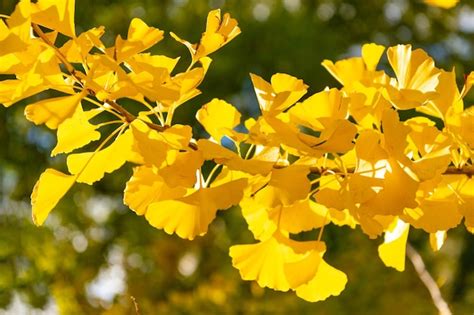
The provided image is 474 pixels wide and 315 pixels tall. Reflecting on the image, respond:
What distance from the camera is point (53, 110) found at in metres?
0.43

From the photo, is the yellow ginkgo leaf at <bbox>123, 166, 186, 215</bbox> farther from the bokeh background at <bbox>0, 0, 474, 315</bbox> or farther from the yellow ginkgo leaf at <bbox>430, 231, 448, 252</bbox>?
the bokeh background at <bbox>0, 0, 474, 315</bbox>

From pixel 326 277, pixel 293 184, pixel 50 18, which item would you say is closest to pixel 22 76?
pixel 50 18

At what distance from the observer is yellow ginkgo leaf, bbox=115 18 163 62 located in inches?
17.1

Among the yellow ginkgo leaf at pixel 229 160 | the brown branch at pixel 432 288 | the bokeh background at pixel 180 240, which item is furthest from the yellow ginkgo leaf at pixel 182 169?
the bokeh background at pixel 180 240

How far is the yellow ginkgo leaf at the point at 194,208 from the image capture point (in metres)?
0.47

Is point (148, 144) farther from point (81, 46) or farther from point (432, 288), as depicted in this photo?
point (432, 288)

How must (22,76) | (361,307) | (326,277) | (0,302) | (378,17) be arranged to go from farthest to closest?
(378,17) → (361,307) → (0,302) → (326,277) → (22,76)

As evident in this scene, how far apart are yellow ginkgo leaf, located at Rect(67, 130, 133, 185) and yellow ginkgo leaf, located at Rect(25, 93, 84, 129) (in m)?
0.05

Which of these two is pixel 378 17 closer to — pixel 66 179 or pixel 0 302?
pixel 0 302

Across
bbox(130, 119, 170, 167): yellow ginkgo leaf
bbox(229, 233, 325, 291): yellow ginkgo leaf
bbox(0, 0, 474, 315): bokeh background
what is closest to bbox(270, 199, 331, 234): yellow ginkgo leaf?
bbox(229, 233, 325, 291): yellow ginkgo leaf

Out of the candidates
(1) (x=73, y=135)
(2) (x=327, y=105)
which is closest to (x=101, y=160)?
(1) (x=73, y=135)

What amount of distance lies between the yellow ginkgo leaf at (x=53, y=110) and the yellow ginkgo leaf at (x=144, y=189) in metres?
0.06

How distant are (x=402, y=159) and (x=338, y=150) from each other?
36mm

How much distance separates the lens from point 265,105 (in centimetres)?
47
